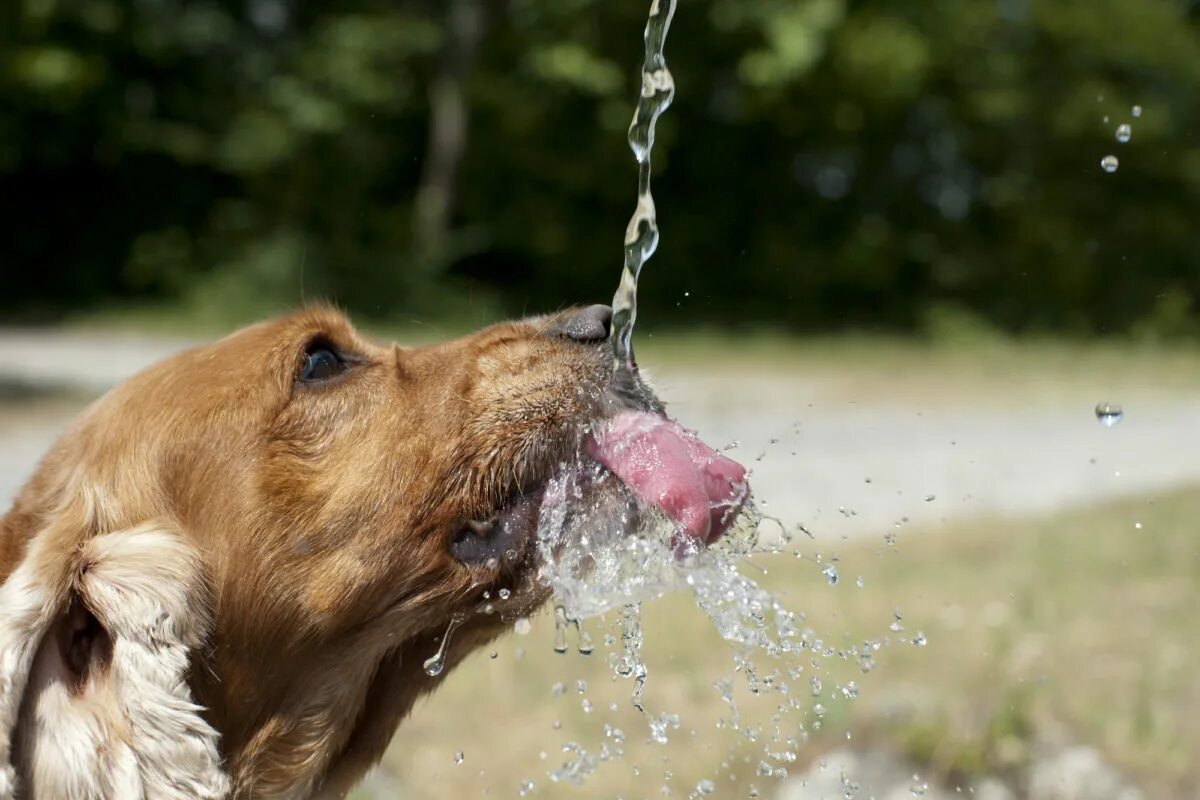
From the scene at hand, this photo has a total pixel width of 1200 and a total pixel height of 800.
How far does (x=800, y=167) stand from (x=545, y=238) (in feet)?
14.4

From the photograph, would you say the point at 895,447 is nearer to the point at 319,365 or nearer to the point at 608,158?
the point at 319,365

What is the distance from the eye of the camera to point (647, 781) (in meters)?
4.57

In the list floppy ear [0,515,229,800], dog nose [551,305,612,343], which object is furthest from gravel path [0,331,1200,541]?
floppy ear [0,515,229,800]

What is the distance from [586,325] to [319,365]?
0.69 m

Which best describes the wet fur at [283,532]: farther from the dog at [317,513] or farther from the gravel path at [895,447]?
the gravel path at [895,447]

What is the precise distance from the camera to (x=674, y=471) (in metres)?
3.07

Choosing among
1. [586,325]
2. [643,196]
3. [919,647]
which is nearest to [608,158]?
[919,647]

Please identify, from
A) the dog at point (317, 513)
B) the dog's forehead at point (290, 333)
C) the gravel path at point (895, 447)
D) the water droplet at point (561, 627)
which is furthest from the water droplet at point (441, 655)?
the gravel path at point (895, 447)

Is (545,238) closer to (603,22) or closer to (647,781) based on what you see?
(603,22)

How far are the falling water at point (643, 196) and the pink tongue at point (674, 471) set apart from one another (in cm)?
21

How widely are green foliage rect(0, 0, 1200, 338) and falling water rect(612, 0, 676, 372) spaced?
14498 mm

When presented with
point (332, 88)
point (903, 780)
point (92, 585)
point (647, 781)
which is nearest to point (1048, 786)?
point (903, 780)

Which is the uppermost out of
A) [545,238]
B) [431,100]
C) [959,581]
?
[959,581]

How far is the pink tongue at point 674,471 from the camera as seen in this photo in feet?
10.0
